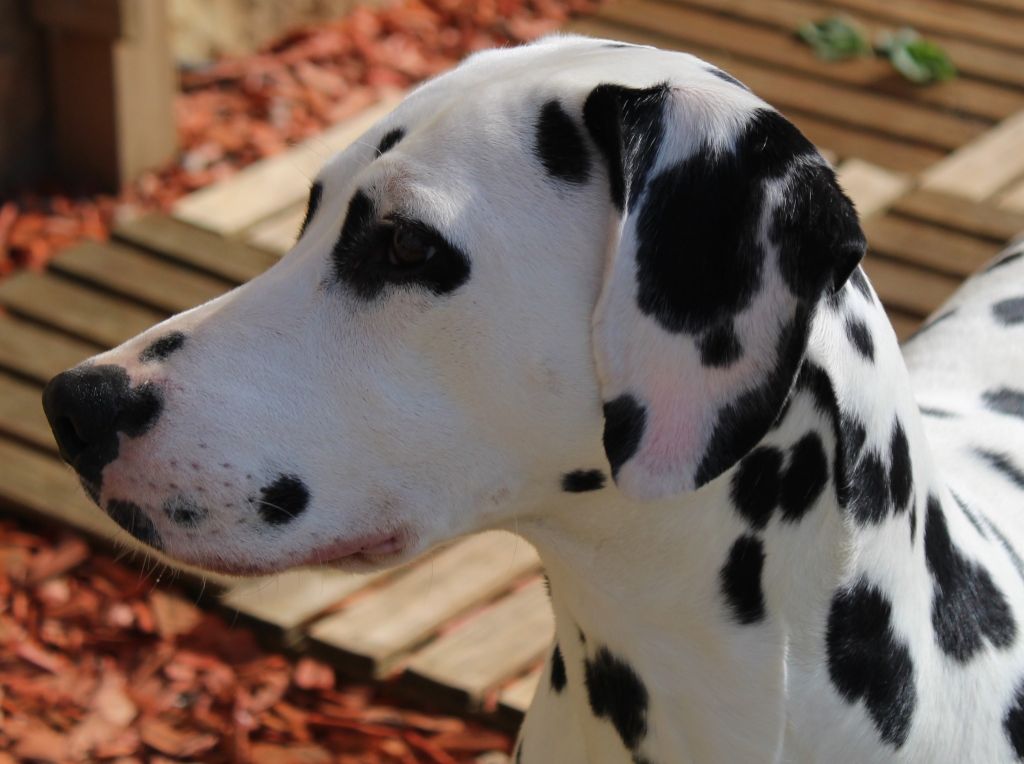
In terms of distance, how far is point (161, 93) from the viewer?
582cm

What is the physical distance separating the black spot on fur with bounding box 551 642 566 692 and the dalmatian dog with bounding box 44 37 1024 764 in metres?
0.20

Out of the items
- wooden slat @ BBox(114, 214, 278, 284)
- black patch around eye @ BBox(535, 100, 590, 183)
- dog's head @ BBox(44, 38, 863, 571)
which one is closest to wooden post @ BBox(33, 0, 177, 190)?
wooden slat @ BBox(114, 214, 278, 284)

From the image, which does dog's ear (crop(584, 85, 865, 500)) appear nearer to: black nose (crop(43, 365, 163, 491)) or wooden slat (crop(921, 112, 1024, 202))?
black nose (crop(43, 365, 163, 491))

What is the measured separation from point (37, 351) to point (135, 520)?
2.70m

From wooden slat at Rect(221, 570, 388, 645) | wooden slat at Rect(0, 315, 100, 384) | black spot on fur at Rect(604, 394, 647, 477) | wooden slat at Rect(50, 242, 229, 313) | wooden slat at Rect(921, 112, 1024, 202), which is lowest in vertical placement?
wooden slat at Rect(221, 570, 388, 645)

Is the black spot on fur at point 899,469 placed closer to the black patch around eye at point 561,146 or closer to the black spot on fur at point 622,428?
the black spot on fur at point 622,428

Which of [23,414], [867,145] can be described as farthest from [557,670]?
[867,145]

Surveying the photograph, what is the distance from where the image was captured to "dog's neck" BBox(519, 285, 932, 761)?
2.23 metres

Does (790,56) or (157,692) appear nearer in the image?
(157,692)

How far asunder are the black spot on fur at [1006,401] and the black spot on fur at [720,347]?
4.13 feet

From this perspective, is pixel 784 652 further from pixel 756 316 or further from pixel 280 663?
pixel 280 663

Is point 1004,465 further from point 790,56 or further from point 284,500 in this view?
point 790,56

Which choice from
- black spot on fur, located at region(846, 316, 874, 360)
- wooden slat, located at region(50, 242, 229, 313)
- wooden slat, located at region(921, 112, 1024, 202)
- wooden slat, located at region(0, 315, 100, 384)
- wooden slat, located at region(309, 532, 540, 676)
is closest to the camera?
black spot on fur, located at region(846, 316, 874, 360)

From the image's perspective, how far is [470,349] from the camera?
2236 millimetres
